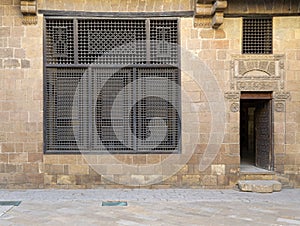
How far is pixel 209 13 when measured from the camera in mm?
8836

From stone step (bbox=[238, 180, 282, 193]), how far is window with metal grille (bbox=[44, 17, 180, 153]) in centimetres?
190

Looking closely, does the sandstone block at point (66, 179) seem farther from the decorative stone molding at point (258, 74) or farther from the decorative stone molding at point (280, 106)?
the decorative stone molding at point (280, 106)

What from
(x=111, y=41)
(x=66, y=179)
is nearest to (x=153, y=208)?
(x=66, y=179)

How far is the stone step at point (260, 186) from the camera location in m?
8.45

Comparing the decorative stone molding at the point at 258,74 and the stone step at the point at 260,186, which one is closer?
the stone step at the point at 260,186

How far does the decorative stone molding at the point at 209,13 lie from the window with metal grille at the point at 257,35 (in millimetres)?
865

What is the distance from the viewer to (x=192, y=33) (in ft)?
29.7

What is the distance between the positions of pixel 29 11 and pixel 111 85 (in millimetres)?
2716

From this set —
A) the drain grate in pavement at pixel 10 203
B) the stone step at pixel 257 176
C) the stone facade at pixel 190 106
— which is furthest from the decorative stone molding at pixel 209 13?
the drain grate in pavement at pixel 10 203

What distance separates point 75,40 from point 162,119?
9.98 feet

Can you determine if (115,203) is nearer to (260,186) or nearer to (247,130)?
(260,186)

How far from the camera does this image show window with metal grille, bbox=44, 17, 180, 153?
899 cm

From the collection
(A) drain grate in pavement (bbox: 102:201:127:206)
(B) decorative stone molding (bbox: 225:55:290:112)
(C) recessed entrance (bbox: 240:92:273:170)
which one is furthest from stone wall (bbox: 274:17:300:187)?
(A) drain grate in pavement (bbox: 102:201:127:206)

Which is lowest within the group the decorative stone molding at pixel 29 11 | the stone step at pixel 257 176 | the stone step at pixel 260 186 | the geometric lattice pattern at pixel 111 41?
the stone step at pixel 260 186
